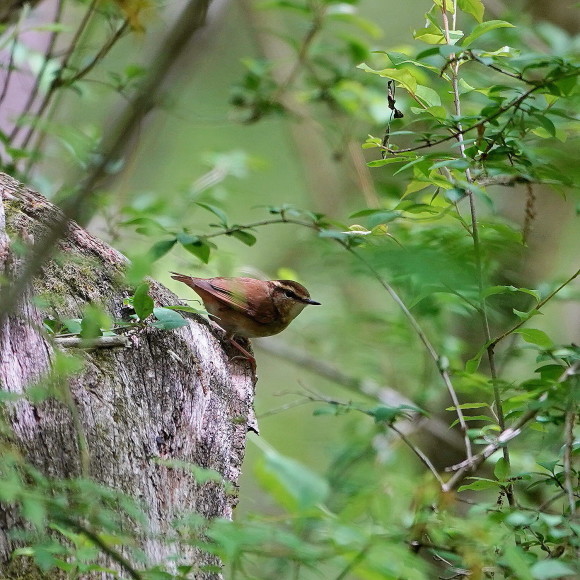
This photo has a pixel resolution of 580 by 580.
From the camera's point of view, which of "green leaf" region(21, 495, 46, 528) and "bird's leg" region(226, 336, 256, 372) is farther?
"bird's leg" region(226, 336, 256, 372)

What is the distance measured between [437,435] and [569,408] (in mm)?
3842

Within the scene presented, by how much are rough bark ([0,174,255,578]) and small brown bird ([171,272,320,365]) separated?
0.71 meters

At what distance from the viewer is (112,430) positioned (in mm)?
2402

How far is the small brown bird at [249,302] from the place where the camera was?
3.81m

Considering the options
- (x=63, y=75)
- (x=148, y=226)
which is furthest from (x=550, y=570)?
(x=63, y=75)

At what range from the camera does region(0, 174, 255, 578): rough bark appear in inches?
87.5

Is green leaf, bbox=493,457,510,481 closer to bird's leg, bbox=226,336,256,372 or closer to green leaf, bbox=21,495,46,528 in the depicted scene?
bird's leg, bbox=226,336,256,372

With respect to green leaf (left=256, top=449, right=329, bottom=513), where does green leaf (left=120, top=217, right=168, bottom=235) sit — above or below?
below

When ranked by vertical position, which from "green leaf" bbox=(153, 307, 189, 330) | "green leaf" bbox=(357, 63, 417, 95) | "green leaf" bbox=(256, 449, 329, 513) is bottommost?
"green leaf" bbox=(153, 307, 189, 330)

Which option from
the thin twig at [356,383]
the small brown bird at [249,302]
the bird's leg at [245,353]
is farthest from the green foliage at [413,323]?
the thin twig at [356,383]

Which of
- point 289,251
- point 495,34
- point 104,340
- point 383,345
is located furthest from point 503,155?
point 289,251

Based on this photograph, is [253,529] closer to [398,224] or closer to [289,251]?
[398,224]

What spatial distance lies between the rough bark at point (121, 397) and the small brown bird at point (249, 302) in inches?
28.1

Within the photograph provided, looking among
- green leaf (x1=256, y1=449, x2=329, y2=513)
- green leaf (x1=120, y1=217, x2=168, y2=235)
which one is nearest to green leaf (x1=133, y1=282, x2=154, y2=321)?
green leaf (x1=120, y1=217, x2=168, y2=235)
